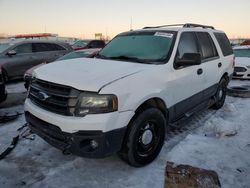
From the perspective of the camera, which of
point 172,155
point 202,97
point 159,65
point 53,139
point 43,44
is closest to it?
point 53,139

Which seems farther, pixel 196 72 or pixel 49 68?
pixel 196 72

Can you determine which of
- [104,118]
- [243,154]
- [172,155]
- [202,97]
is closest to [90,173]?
[104,118]

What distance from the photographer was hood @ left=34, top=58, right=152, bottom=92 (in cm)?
289

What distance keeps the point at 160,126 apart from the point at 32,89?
1.90 m

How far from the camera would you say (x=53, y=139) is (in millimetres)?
3080

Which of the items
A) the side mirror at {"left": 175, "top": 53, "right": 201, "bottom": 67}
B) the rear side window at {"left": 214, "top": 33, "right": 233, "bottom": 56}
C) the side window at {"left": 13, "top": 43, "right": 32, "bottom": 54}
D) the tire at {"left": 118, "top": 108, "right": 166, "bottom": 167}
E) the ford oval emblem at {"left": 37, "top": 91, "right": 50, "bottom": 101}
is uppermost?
the rear side window at {"left": 214, "top": 33, "right": 233, "bottom": 56}

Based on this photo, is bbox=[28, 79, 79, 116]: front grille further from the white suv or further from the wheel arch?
the wheel arch

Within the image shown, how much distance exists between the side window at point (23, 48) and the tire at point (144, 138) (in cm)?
849

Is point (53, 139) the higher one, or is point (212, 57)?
point (212, 57)

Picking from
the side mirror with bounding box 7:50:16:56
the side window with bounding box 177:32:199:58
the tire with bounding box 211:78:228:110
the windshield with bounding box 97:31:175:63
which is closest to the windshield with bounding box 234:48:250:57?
the tire with bounding box 211:78:228:110

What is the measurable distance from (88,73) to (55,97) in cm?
50

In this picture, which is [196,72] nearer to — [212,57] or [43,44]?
[212,57]

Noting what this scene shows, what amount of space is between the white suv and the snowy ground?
275 millimetres

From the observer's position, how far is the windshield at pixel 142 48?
3.79m
